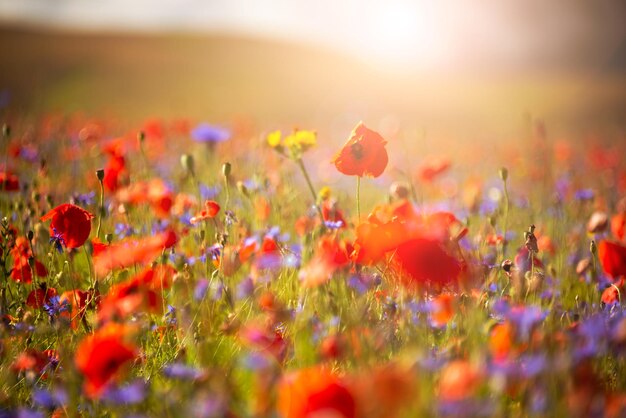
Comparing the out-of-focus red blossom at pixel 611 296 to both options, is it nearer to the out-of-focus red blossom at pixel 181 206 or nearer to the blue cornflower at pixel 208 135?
the out-of-focus red blossom at pixel 181 206

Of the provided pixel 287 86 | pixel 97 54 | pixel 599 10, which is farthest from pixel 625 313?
pixel 599 10

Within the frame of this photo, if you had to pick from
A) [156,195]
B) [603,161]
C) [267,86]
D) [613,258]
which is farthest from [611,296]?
[267,86]

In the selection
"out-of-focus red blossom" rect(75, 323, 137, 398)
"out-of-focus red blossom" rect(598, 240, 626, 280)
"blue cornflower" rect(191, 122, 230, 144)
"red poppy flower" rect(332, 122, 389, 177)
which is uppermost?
"red poppy flower" rect(332, 122, 389, 177)

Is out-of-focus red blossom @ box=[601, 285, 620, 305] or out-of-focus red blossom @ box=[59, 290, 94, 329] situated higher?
out-of-focus red blossom @ box=[601, 285, 620, 305]

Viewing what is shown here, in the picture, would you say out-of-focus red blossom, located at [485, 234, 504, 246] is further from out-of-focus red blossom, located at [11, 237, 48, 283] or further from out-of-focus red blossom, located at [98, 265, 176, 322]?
out-of-focus red blossom, located at [11, 237, 48, 283]

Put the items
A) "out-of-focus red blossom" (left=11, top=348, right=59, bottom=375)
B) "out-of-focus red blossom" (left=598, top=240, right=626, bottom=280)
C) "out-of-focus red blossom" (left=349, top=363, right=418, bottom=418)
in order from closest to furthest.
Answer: "out-of-focus red blossom" (left=349, top=363, right=418, bottom=418), "out-of-focus red blossom" (left=11, top=348, right=59, bottom=375), "out-of-focus red blossom" (left=598, top=240, right=626, bottom=280)

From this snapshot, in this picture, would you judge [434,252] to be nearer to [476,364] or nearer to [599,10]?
[476,364]

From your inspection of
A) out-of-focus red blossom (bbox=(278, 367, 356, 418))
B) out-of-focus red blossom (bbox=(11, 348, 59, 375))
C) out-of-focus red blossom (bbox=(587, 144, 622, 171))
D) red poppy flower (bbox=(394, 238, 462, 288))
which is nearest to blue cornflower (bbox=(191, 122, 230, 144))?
out-of-focus red blossom (bbox=(11, 348, 59, 375))
